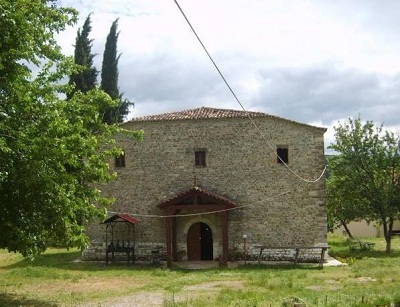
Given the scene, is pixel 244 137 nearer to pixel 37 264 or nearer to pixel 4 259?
pixel 37 264

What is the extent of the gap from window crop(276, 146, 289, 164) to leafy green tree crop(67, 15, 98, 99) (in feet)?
54.9

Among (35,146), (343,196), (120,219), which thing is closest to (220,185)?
(120,219)

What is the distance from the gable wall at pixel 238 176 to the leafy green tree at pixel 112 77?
12.6 metres

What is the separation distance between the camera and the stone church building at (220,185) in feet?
70.3

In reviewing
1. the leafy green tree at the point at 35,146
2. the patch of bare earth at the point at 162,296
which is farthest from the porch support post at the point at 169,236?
the leafy green tree at the point at 35,146

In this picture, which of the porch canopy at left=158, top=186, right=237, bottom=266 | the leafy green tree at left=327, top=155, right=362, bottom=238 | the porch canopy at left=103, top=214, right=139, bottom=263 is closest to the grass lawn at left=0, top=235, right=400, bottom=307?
the porch canopy at left=103, top=214, right=139, bottom=263

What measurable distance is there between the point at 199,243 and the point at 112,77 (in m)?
17.7

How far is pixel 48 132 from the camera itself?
10.9 metres

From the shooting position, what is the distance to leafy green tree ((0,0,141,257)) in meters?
10.5

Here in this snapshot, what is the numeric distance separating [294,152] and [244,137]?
239 cm

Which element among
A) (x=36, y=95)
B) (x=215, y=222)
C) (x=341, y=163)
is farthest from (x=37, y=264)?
(x=341, y=163)

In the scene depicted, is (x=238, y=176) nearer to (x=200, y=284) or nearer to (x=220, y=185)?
(x=220, y=185)

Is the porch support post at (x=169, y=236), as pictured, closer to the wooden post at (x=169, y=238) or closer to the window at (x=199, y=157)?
the wooden post at (x=169, y=238)

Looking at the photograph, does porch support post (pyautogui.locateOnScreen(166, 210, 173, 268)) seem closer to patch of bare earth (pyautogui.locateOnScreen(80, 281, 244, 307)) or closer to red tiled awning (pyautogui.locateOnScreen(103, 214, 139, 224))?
red tiled awning (pyautogui.locateOnScreen(103, 214, 139, 224))
